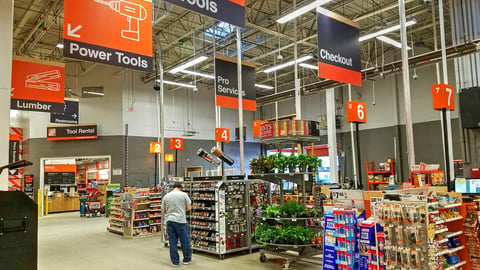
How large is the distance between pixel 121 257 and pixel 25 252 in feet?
15.0

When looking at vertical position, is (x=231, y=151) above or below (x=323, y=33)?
below

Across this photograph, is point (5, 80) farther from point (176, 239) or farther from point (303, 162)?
point (303, 162)

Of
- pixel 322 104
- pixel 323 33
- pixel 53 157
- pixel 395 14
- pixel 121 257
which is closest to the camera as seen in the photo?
pixel 323 33

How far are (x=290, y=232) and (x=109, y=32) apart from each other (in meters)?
4.21

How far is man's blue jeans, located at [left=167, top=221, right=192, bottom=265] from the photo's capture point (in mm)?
6480

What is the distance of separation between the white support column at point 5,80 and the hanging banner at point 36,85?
2251mm

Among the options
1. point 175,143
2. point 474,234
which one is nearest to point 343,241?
point 474,234

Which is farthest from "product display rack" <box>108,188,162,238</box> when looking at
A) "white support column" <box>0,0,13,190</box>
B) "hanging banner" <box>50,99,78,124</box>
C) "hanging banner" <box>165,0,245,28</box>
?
"hanging banner" <box>165,0,245,28</box>

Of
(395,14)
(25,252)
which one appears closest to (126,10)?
(25,252)

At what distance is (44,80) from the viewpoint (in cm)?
695

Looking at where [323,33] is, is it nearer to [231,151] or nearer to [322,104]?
[322,104]

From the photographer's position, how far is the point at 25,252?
10.3 ft

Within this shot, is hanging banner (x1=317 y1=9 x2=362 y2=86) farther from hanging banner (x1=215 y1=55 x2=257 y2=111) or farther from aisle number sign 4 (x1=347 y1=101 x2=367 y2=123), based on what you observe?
hanging banner (x1=215 y1=55 x2=257 y2=111)

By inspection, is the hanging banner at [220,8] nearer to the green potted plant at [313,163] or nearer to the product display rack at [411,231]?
the product display rack at [411,231]
